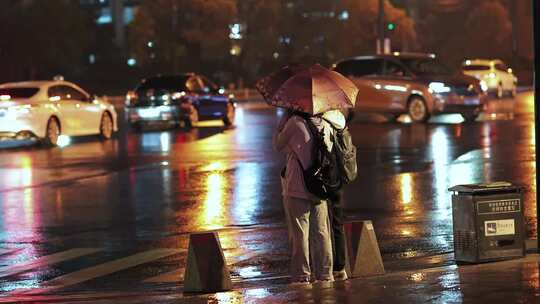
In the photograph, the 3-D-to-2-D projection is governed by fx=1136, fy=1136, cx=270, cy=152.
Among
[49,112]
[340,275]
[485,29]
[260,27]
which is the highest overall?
[260,27]

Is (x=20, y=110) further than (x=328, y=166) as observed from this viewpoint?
Yes

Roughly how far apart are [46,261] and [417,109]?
741 inches

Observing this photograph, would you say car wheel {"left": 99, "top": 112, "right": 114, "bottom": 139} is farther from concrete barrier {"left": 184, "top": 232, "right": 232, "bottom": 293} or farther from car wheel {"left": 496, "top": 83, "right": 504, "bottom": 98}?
car wheel {"left": 496, "top": 83, "right": 504, "bottom": 98}

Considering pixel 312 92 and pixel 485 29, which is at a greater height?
pixel 485 29

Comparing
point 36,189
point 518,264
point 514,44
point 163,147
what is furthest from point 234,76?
point 518,264

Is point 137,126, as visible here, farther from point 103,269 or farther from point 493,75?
point 493,75

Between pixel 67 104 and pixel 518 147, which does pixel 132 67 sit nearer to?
pixel 67 104

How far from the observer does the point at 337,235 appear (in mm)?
8367

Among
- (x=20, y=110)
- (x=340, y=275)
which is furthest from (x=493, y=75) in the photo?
(x=340, y=275)

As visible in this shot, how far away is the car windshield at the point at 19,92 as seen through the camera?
81.0 feet

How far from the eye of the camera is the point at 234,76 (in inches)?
2724

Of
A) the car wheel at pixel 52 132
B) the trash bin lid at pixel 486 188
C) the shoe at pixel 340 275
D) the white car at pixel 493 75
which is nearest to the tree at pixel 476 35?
the white car at pixel 493 75

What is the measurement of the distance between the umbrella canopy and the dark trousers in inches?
30.2

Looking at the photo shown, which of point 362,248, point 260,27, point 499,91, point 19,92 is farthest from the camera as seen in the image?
point 260,27
